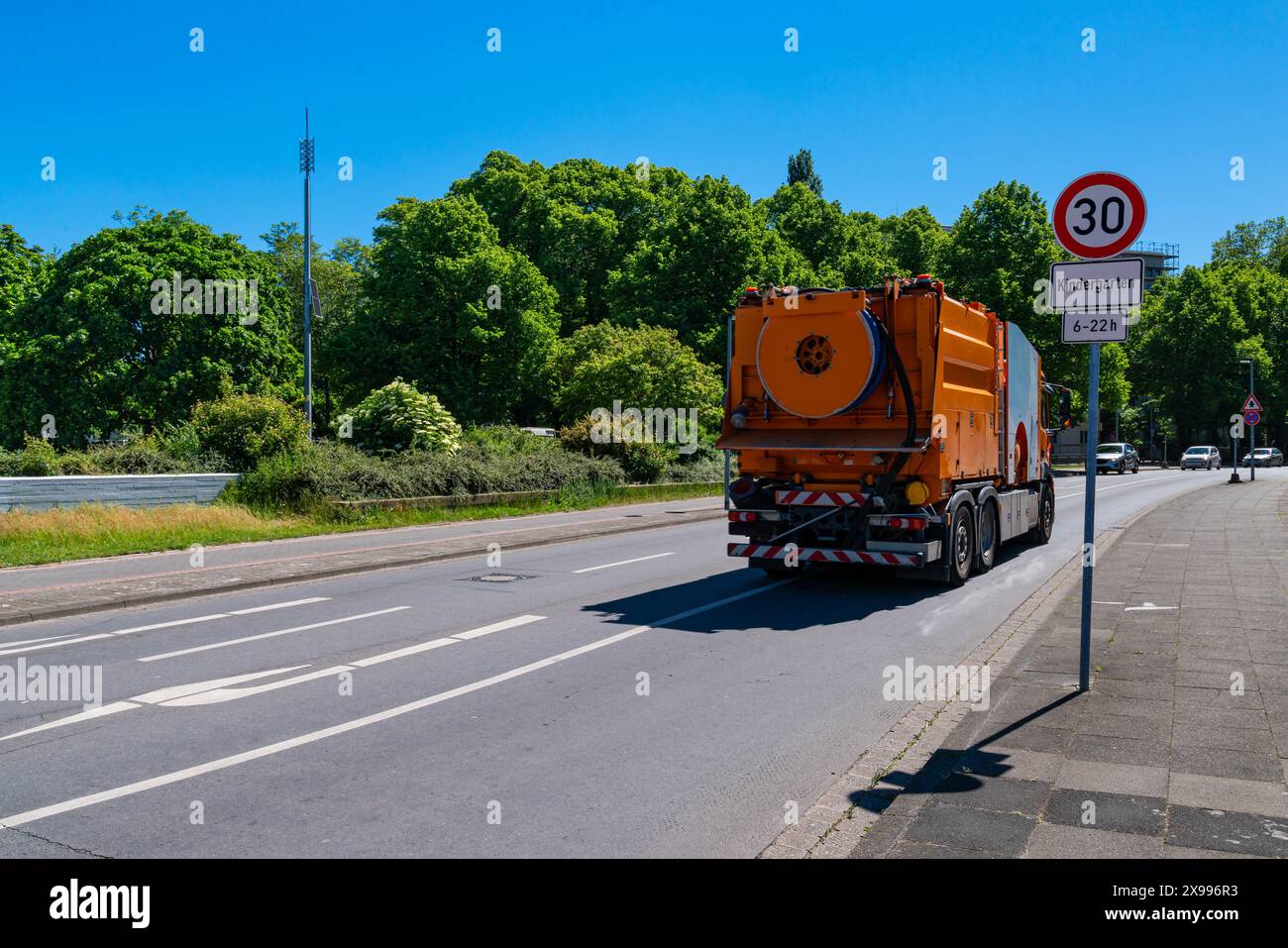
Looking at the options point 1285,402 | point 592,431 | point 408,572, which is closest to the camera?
point 408,572

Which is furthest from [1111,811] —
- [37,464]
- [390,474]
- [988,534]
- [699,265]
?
[699,265]

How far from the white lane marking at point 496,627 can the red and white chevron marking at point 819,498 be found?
3566 millimetres

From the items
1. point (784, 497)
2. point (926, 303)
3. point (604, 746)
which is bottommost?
point (604, 746)

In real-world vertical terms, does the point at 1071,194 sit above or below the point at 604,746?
above

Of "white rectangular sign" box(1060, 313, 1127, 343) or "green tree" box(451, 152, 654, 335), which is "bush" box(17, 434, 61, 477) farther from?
"green tree" box(451, 152, 654, 335)

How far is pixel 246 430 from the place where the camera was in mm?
20859

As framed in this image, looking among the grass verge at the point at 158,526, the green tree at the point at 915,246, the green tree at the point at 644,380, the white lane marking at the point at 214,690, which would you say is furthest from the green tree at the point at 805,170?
the white lane marking at the point at 214,690

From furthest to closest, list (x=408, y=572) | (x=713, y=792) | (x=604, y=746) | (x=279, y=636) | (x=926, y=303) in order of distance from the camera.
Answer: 1. (x=408, y=572)
2. (x=926, y=303)
3. (x=279, y=636)
4. (x=604, y=746)
5. (x=713, y=792)

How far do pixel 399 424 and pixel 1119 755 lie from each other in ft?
67.3

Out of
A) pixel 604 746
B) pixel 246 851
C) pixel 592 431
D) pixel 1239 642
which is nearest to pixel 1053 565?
pixel 1239 642

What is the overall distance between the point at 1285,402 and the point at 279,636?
8370cm

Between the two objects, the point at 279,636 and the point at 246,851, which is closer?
the point at 246,851

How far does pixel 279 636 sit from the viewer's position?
30.1 feet

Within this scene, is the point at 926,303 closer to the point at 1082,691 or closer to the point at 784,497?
the point at 784,497
